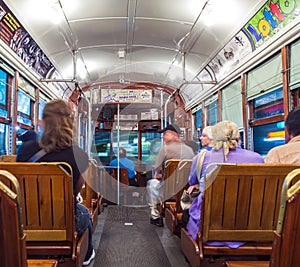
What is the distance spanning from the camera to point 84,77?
6.76 metres

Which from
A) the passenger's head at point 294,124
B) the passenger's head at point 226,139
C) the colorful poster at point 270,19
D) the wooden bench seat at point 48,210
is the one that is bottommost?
the wooden bench seat at point 48,210

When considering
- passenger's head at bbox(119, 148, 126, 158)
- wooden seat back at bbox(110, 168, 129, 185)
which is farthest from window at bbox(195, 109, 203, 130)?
wooden seat back at bbox(110, 168, 129, 185)

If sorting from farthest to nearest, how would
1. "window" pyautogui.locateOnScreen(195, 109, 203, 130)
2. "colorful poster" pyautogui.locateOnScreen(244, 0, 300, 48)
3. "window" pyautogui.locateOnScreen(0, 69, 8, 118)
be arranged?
"window" pyautogui.locateOnScreen(195, 109, 203, 130)
"window" pyautogui.locateOnScreen(0, 69, 8, 118)
"colorful poster" pyautogui.locateOnScreen(244, 0, 300, 48)

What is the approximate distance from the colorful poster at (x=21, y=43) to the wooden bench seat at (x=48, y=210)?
7.45ft

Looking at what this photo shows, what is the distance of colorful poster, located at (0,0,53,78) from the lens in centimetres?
353

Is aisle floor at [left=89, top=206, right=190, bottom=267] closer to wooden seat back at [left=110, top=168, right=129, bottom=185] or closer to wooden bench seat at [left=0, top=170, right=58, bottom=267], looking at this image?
wooden seat back at [left=110, top=168, right=129, bottom=185]

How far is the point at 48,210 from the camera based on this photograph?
192cm

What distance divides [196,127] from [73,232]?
5606 millimetres

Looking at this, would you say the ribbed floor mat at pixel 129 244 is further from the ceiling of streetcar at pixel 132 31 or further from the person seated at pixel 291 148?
the ceiling of streetcar at pixel 132 31

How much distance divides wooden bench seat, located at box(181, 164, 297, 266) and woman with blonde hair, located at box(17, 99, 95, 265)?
32.7 inches

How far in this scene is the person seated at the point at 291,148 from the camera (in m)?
2.04

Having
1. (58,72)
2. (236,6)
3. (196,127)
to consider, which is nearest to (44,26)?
(58,72)

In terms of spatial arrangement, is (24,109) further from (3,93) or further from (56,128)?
(56,128)

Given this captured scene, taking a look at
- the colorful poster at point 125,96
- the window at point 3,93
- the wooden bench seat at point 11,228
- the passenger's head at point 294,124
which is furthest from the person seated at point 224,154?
the colorful poster at point 125,96
